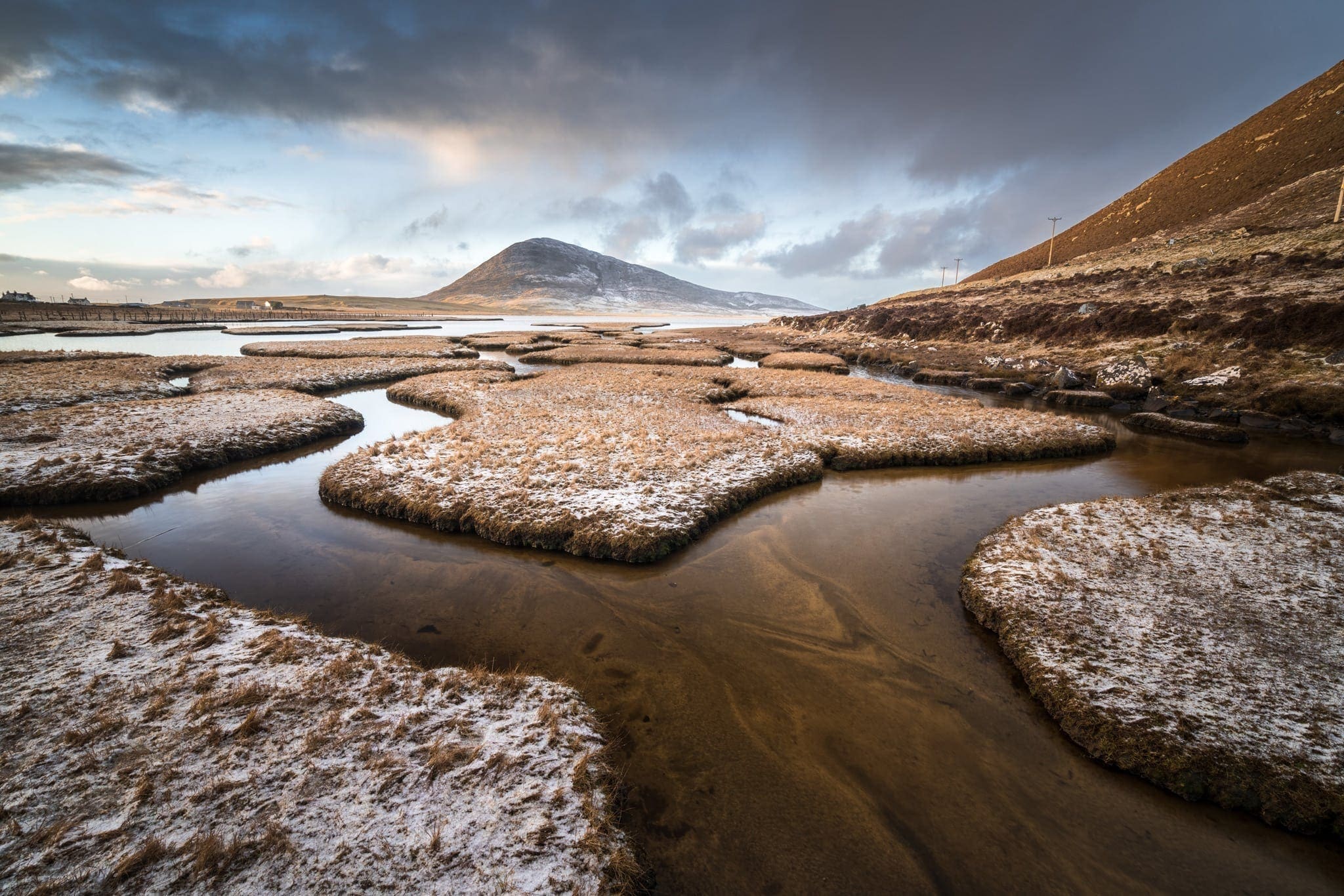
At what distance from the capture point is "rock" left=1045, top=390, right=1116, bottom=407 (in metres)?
30.8

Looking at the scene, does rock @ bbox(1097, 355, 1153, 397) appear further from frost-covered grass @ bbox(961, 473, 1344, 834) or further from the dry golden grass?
the dry golden grass


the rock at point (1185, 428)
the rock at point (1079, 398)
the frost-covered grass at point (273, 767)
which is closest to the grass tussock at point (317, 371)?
the frost-covered grass at point (273, 767)

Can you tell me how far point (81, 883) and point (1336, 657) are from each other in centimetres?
1614

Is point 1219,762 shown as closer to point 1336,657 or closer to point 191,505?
point 1336,657

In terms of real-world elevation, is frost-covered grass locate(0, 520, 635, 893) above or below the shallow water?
above

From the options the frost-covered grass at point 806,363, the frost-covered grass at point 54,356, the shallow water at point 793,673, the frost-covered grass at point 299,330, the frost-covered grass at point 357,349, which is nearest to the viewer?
the shallow water at point 793,673

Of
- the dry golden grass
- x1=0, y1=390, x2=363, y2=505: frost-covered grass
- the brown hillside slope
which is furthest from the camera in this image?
the dry golden grass

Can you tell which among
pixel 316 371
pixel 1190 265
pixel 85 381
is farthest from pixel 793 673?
pixel 1190 265

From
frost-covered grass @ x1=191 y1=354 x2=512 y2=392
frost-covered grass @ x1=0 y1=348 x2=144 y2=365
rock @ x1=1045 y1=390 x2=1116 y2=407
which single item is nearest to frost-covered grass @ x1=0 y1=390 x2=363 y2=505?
frost-covered grass @ x1=191 y1=354 x2=512 y2=392

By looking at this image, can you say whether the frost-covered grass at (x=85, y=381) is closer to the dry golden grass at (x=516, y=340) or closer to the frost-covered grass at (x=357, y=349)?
the frost-covered grass at (x=357, y=349)

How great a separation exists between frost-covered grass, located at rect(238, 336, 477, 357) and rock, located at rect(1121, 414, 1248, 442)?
57.0m

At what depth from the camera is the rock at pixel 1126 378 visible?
102 feet

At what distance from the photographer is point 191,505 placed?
50.2 feet

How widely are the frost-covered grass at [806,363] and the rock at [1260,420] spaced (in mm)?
26576
